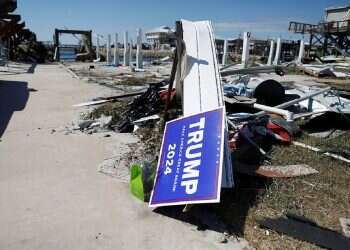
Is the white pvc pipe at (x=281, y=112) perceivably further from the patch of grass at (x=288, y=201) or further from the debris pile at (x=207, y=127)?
the patch of grass at (x=288, y=201)

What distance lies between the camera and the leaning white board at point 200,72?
516 cm

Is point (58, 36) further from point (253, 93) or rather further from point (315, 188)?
point (315, 188)

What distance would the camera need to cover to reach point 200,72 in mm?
5742

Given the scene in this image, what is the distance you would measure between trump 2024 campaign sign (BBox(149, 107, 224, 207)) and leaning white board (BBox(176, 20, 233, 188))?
1.46ft

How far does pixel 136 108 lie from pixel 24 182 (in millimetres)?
3401

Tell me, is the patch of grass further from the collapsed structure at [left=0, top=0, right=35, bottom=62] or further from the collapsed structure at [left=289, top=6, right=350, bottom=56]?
the collapsed structure at [left=289, top=6, right=350, bottom=56]

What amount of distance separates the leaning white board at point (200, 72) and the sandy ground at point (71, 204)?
1.37 meters

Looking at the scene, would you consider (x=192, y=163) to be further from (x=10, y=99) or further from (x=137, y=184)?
(x=10, y=99)

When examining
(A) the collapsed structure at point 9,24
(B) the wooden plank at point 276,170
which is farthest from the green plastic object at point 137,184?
(A) the collapsed structure at point 9,24

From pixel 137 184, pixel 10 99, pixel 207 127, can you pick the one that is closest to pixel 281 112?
pixel 207 127

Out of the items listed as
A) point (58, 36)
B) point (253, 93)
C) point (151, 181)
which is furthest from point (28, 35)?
point (151, 181)

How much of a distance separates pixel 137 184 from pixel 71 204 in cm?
76

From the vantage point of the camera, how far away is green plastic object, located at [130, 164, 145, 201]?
3.89 m

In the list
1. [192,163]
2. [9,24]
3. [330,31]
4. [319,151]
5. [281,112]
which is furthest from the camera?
[330,31]
